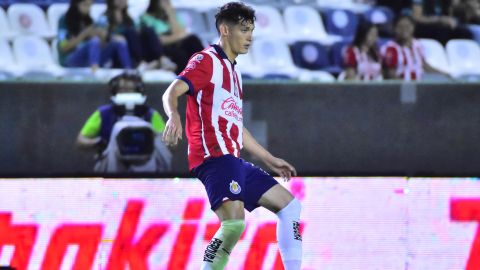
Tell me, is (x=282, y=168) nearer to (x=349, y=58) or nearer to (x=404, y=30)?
(x=349, y=58)

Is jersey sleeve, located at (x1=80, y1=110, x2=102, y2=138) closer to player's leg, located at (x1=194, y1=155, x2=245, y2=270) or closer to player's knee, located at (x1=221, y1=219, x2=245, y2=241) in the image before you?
player's leg, located at (x1=194, y1=155, x2=245, y2=270)

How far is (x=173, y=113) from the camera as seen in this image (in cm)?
438

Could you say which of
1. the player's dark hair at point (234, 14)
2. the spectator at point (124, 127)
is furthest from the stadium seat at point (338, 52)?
the player's dark hair at point (234, 14)

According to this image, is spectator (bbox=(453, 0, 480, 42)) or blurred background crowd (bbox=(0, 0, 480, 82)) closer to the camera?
blurred background crowd (bbox=(0, 0, 480, 82))

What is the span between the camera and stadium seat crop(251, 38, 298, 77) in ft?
30.1

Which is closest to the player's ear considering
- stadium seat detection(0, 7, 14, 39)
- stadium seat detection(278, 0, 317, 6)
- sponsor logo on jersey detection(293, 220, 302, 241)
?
sponsor logo on jersey detection(293, 220, 302, 241)

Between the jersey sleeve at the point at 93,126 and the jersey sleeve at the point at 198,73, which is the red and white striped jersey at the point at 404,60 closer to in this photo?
the jersey sleeve at the point at 93,126

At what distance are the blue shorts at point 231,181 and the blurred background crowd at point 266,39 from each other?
372 cm

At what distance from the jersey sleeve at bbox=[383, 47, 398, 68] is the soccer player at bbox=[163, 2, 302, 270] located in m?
4.12

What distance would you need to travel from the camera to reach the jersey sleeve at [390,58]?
8.97m

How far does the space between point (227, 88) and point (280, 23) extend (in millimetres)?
4848

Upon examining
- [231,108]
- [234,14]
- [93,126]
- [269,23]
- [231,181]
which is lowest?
[93,126]

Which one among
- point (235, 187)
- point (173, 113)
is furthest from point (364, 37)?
point (173, 113)

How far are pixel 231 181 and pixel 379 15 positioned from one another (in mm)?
5184
